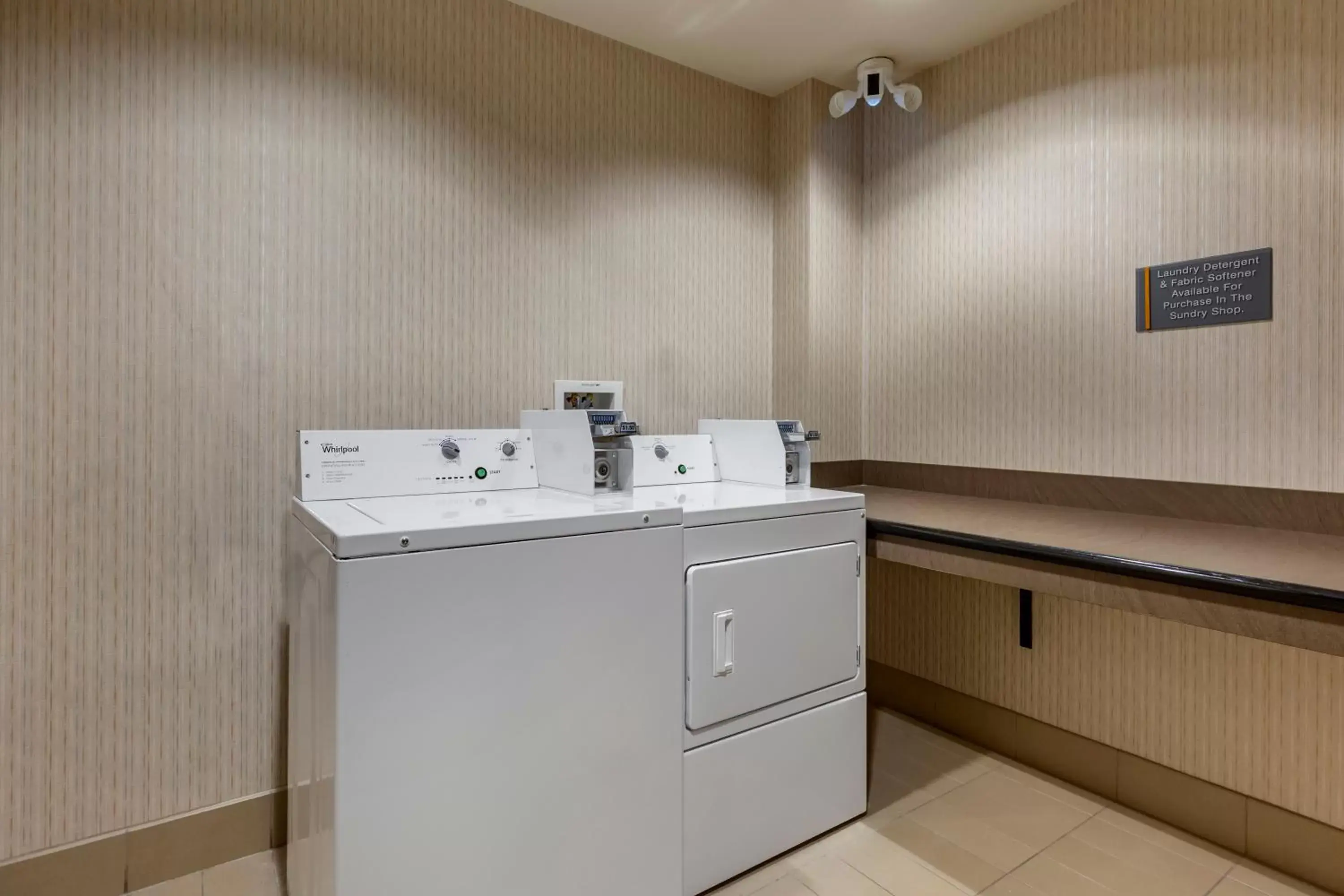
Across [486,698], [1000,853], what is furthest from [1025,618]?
[486,698]

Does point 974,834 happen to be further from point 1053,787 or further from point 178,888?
point 178,888

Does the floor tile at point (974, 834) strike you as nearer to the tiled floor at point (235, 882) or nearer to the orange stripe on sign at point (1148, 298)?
the orange stripe on sign at point (1148, 298)

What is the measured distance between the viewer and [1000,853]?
193cm

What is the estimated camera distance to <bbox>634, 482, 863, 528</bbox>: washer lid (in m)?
1.74

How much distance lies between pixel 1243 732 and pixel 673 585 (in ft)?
5.59

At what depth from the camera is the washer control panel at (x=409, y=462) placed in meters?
1.86

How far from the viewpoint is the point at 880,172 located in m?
2.95

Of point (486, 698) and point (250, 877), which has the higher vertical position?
point (486, 698)

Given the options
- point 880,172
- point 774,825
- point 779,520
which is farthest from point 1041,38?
point 774,825

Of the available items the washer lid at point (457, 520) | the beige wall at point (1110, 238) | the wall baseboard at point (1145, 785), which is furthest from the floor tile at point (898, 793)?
the washer lid at point (457, 520)

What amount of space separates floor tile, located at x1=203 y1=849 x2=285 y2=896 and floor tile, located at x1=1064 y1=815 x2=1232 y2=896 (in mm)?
2163

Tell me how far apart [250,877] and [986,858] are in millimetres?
1985

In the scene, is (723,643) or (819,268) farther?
(819,268)

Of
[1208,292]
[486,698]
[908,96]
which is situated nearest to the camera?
[486,698]
